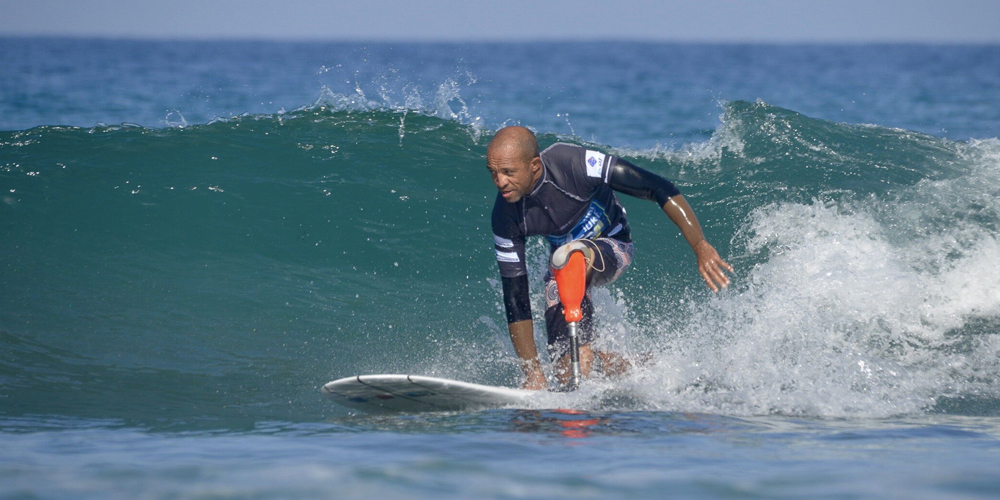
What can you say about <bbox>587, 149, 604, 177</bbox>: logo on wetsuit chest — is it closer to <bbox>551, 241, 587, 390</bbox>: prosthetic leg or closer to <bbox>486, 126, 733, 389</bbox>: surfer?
<bbox>486, 126, 733, 389</bbox>: surfer

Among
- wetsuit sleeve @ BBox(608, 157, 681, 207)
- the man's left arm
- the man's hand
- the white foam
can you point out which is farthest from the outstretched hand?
the man's hand

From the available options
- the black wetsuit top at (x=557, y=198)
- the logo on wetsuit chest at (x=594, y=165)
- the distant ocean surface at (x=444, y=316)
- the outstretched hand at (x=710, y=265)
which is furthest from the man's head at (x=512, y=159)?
the distant ocean surface at (x=444, y=316)

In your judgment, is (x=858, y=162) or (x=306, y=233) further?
(x=858, y=162)

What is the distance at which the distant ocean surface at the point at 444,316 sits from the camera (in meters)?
3.24

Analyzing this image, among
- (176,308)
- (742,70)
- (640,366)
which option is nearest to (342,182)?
(176,308)

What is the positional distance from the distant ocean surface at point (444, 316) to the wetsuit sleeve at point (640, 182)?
1.06 meters

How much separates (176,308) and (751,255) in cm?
477

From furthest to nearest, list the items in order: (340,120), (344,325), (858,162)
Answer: (340,120) → (858,162) → (344,325)

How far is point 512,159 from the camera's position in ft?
14.6

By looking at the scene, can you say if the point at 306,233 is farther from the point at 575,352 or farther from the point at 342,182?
the point at 575,352

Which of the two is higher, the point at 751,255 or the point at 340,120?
the point at 340,120

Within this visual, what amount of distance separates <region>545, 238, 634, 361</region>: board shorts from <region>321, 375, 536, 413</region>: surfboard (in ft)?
1.68

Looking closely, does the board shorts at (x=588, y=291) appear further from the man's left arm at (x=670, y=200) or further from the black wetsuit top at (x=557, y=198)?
the man's left arm at (x=670, y=200)

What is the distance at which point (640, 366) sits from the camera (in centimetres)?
518
